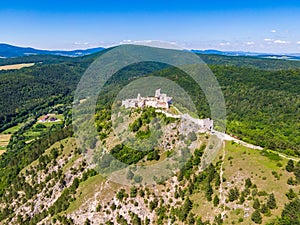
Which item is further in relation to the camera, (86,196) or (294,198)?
(86,196)

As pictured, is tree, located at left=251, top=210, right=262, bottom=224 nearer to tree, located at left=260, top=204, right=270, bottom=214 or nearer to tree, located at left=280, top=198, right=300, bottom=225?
tree, located at left=260, top=204, right=270, bottom=214

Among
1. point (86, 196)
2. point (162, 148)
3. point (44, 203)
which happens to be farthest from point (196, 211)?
point (44, 203)

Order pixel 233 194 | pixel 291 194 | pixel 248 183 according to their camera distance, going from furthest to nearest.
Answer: pixel 248 183 → pixel 233 194 → pixel 291 194

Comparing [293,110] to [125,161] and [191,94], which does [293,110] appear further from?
[125,161]

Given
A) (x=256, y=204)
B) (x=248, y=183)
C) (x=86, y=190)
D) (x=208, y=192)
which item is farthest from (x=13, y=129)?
(x=256, y=204)

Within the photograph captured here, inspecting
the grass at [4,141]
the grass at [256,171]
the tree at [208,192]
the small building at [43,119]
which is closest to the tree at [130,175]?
the tree at [208,192]

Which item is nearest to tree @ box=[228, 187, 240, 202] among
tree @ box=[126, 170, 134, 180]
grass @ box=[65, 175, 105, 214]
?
tree @ box=[126, 170, 134, 180]

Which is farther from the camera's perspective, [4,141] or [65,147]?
[4,141]

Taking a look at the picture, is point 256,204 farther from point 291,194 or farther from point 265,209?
point 291,194
